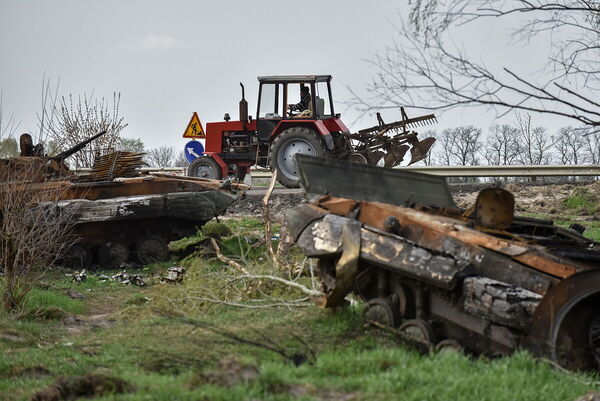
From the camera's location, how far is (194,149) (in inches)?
910

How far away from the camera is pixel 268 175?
1019 inches

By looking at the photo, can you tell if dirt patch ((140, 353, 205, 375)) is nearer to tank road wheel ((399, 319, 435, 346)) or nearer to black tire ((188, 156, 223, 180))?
tank road wheel ((399, 319, 435, 346))

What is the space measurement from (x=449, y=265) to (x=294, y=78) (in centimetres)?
1409

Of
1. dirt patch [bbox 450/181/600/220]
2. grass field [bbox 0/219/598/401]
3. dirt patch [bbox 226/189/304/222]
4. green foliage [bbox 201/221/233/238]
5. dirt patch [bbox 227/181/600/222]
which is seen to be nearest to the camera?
grass field [bbox 0/219/598/401]

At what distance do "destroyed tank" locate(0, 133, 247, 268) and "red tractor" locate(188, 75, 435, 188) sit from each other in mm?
3930

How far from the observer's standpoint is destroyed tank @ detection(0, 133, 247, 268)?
16.4 metres

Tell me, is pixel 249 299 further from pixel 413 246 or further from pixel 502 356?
→ pixel 502 356

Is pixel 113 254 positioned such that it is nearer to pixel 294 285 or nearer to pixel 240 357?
pixel 294 285

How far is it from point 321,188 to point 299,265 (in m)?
3.14

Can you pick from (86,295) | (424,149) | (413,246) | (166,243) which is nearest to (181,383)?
(413,246)

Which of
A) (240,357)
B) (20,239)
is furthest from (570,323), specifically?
(20,239)

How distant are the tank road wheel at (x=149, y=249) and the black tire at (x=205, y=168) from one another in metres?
5.93

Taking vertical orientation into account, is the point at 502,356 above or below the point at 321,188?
below

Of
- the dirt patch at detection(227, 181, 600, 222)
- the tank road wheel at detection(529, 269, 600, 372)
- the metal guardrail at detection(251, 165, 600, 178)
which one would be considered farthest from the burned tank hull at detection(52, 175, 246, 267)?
the tank road wheel at detection(529, 269, 600, 372)
